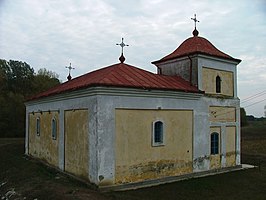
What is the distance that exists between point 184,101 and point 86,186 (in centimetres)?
602

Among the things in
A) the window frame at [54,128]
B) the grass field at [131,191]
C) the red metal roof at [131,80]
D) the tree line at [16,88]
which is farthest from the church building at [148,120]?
the tree line at [16,88]

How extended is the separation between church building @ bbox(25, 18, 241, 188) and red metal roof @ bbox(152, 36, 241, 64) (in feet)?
0.22

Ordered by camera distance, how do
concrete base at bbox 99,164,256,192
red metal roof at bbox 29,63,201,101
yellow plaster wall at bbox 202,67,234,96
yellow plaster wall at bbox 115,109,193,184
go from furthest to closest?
yellow plaster wall at bbox 202,67,234,96
yellow plaster wall at bbox 115,109,193,184
red metal roof at bbox 29,63,201,101
concrete base at bbox 99,164,256,192

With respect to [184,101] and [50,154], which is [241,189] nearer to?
[184,101]

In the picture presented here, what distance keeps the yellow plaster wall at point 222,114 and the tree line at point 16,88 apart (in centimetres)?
2442

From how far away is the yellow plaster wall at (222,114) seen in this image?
15.8 m

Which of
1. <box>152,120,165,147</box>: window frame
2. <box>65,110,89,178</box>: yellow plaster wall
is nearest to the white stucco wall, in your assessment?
<box>65,110,89,178</box>: yellow plaster wall

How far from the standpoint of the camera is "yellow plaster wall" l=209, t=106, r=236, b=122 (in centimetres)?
1582

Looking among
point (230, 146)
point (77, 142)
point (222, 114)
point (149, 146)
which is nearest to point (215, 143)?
point (230, 146)

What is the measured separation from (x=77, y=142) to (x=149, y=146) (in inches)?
125

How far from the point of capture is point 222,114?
16391mm

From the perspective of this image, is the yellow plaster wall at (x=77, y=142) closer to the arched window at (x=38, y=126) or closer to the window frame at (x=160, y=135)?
the window frame at (x=160, y=135)

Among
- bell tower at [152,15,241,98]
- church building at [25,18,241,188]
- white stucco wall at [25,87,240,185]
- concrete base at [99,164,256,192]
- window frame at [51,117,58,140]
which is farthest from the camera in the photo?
window frame at [51,117,58,140]

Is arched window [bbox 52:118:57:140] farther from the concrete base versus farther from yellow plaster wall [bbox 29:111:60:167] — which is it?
the concrete base
